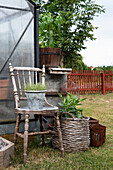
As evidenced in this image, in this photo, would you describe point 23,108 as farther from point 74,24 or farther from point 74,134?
point 74,24

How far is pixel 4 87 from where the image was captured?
338 cm

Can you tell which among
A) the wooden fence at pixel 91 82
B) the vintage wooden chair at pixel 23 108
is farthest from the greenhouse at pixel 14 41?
the wooden fence at pixel 91 82

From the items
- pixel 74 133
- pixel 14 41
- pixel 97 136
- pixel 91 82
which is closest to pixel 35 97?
pixel 74 133

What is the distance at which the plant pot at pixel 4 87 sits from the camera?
3350 millimetres

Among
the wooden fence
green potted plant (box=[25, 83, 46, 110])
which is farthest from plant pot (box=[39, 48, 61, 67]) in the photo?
the wooden fence

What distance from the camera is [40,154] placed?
8.80 feet

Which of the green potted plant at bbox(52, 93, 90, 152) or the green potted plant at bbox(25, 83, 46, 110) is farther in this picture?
the green potted plant at bbox(52, 93, 90, 152)

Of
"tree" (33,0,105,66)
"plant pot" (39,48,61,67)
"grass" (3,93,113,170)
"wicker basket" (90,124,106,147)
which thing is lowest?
"grass" (3,93,113,170)

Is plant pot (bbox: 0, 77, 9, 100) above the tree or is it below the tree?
below

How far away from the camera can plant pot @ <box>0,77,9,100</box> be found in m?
3.35

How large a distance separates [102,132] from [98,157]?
1.67 feet

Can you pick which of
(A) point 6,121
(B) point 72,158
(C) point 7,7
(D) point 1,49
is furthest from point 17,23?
(B) point 72,158

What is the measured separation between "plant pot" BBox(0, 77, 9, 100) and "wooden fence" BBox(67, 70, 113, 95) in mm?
7922

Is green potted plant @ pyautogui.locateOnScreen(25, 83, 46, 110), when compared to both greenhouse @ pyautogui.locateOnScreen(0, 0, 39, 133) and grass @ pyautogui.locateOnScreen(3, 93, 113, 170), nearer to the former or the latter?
grass @ pyautogui.locateOnScreen(3, 93, 113, 170)
